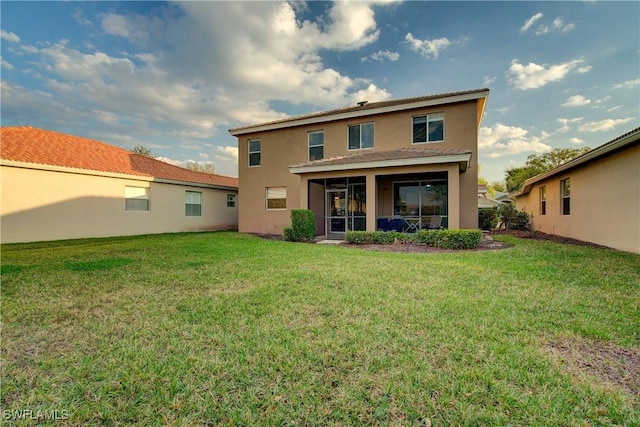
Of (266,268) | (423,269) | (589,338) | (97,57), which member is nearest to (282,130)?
(97,57)

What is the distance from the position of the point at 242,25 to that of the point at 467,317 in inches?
502

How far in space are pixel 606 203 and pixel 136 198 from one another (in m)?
20.8

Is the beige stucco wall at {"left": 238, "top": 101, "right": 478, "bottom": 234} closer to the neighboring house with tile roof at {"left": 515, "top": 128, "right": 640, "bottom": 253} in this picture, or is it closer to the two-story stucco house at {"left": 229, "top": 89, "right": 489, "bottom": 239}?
the two-story stucco house at {"left": 229, "top": 89, "right": 489, "bottom": 239}

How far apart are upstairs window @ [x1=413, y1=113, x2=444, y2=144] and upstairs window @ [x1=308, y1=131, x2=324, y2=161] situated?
4.74 metres

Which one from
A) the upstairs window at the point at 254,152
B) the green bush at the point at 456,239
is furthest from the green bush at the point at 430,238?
the upstairs window at the point at 254,152

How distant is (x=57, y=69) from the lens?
1341 centimetres

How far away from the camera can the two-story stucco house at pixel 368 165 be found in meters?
11.6

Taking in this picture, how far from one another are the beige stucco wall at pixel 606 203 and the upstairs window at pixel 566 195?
10.3 inches

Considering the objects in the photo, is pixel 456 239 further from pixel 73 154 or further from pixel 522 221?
pixel 73 154

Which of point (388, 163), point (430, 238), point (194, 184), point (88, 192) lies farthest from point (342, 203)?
point (88, 192)

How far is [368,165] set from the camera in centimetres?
1144

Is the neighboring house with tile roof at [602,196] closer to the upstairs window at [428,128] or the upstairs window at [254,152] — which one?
the upstairs window at [428,128]

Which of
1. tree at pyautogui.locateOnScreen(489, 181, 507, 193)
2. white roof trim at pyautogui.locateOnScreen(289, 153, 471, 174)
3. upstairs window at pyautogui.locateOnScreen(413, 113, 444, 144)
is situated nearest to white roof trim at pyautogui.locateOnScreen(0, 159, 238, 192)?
white roof trim at pyautogui.locateOnScreen(289, 153, 471, 174)

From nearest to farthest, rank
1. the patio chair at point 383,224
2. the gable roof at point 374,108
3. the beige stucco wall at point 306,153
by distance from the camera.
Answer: the gable roof at point 374,108, the beige stucco wall at point 306,153, the patio chair at point 383,224
